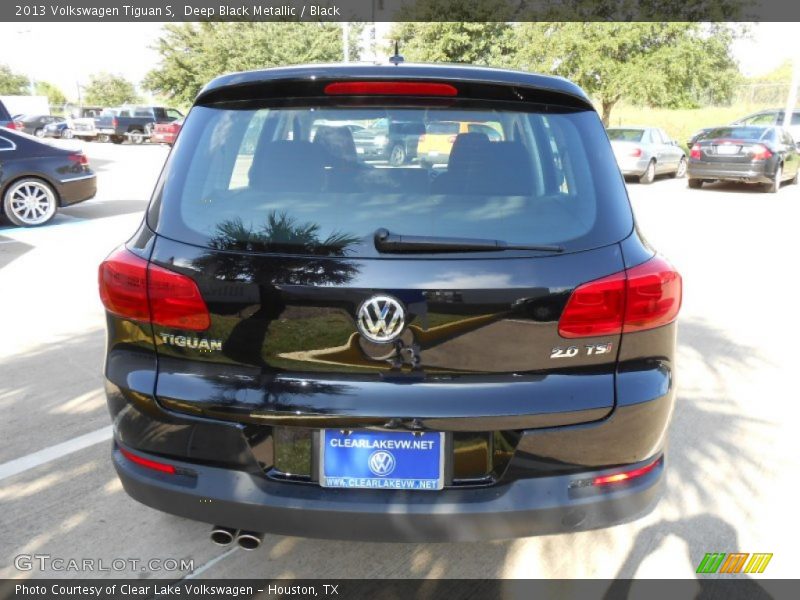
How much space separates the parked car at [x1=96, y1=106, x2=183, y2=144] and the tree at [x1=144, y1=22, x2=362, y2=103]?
13.7ft

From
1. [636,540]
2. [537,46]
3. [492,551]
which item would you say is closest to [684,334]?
[636,540]

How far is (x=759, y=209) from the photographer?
42.2 feet

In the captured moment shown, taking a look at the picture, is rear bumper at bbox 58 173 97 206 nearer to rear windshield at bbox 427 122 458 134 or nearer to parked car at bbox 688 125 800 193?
rear windshield at bbox 427 122 458 134

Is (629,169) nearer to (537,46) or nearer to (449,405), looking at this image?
(537,46)

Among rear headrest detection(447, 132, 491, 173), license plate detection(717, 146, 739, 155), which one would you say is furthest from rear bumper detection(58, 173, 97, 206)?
license plate detection(717, 146, 739, 155)

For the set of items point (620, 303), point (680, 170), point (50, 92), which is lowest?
point (680, 170)

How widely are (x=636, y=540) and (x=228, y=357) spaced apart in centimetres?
187

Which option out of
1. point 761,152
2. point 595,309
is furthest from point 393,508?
point 761,152

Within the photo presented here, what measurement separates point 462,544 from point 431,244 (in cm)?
141

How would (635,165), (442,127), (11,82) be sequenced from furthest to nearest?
(11,82) → (635,165) → (442,127)

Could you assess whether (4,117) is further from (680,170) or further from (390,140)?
(680,170)

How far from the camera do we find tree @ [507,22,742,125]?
79.5ft

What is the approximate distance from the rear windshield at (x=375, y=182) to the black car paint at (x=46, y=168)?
9.06 m

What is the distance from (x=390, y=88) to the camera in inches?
86.0
